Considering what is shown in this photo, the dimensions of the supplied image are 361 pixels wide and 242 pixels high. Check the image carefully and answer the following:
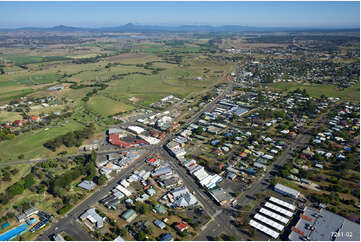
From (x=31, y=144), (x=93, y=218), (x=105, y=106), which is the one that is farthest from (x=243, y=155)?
(x=105, y=106)

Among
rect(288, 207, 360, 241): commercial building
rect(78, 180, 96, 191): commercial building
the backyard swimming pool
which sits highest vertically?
rect(288, 207, 360, 241): commercial building

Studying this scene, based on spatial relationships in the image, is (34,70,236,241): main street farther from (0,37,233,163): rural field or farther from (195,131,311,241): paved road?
(0,37,233,163): rural field

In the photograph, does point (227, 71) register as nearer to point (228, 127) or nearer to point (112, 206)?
point (228, 127)

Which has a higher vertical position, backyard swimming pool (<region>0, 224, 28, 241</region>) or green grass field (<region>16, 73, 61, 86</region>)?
green grass field (<region>16, 73, 61, 86</region>)

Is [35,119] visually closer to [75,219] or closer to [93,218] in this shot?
[75,219]

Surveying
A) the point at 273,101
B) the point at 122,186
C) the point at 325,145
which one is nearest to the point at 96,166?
the point at 122,186

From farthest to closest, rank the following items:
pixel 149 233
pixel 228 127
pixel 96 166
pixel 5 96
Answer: pixel 5 96
pixel 228 127
pixel 96 166
pixel 149 233

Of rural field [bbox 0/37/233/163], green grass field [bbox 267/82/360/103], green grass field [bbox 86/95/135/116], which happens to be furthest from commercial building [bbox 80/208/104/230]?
green grass field [bbox 267/82/360/103]

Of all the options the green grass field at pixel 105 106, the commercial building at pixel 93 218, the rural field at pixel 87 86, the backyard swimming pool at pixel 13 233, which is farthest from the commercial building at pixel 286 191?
the green grass field at pixel 105 106
